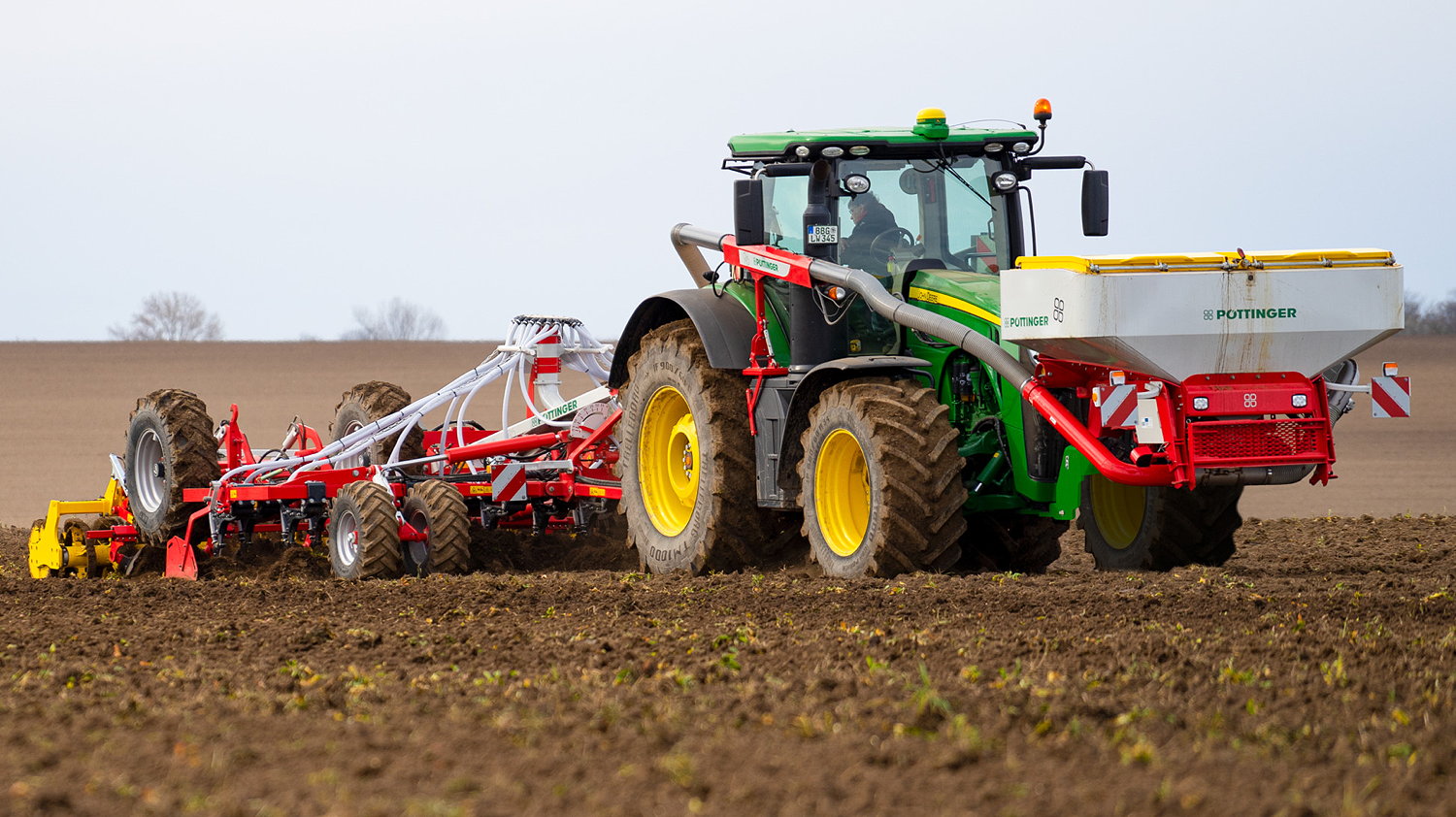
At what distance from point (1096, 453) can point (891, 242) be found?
7.37ft

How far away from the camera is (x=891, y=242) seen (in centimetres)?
973

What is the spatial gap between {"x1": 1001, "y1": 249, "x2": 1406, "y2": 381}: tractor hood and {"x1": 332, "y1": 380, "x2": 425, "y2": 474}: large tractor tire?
646 centimetres

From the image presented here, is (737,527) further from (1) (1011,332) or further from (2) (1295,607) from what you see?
(2) (1295,607)

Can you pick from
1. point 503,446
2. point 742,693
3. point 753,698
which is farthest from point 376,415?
point 753,698

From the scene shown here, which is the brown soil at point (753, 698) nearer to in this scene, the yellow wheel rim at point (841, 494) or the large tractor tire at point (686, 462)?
the yellow wheel rim at point (841, 494)

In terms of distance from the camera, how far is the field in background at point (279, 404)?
2109 centimetres

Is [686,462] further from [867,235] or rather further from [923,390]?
[923,390]

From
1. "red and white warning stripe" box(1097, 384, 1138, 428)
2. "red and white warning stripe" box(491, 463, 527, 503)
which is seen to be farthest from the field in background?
"red and white warning stripe" box(1097, 384, 1138, 428)

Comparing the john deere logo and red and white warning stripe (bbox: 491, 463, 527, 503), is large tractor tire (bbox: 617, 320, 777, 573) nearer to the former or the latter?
red and white warning stripe (bbox: 491, 463, 527, 503)

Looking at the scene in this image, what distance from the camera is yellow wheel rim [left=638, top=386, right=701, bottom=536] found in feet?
34.7

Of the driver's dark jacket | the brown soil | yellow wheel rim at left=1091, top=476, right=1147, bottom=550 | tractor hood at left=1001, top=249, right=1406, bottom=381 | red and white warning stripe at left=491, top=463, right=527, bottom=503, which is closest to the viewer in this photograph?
the brown soil

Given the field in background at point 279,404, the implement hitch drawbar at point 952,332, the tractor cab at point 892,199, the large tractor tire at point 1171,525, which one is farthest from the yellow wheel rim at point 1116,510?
the field in background at point 279,404

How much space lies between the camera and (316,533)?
11680mm

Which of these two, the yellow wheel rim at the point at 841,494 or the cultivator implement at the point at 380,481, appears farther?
the cultivator implement at the point at 380,481
